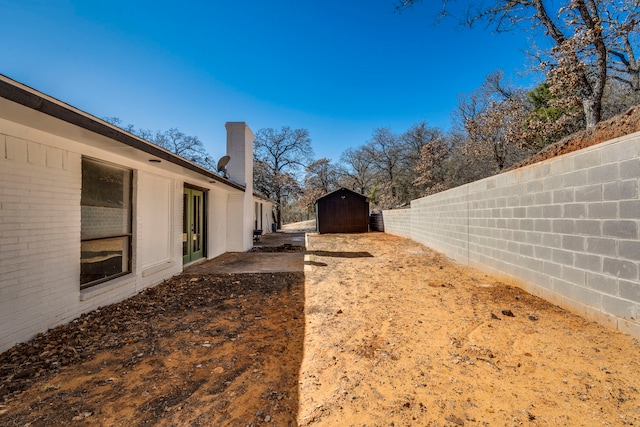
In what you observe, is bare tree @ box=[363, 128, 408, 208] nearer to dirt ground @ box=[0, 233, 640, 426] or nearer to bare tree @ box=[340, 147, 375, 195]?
bare tree @ box=[340, 147, 375, 195]

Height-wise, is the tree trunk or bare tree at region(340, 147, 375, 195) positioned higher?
bare tree at region(340, 147, 375, 195)

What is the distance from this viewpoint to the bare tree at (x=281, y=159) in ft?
80.0

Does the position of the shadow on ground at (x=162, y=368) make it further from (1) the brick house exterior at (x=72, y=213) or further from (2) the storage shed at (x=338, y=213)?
(2) the storage shed at (x=338, y=213)

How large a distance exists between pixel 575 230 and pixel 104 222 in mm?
6501

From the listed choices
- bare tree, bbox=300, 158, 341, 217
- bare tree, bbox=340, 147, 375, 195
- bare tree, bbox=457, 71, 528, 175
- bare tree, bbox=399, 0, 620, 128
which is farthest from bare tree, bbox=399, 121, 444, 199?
bare tree, bbox=399, 0, 620, 128

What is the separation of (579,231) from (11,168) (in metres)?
6.37

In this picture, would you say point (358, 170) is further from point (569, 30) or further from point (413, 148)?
point (569, 30)

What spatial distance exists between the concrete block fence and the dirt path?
0.97ft

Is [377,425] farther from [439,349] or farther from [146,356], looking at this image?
[146,356]

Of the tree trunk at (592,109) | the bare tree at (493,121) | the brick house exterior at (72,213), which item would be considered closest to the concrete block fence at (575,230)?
the brick house exterior at (72,213)

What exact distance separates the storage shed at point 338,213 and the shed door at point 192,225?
11196 millimetres

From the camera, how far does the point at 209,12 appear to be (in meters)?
6.90

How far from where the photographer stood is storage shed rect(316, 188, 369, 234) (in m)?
17.8

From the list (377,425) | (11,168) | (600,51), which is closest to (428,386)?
(377,425)
